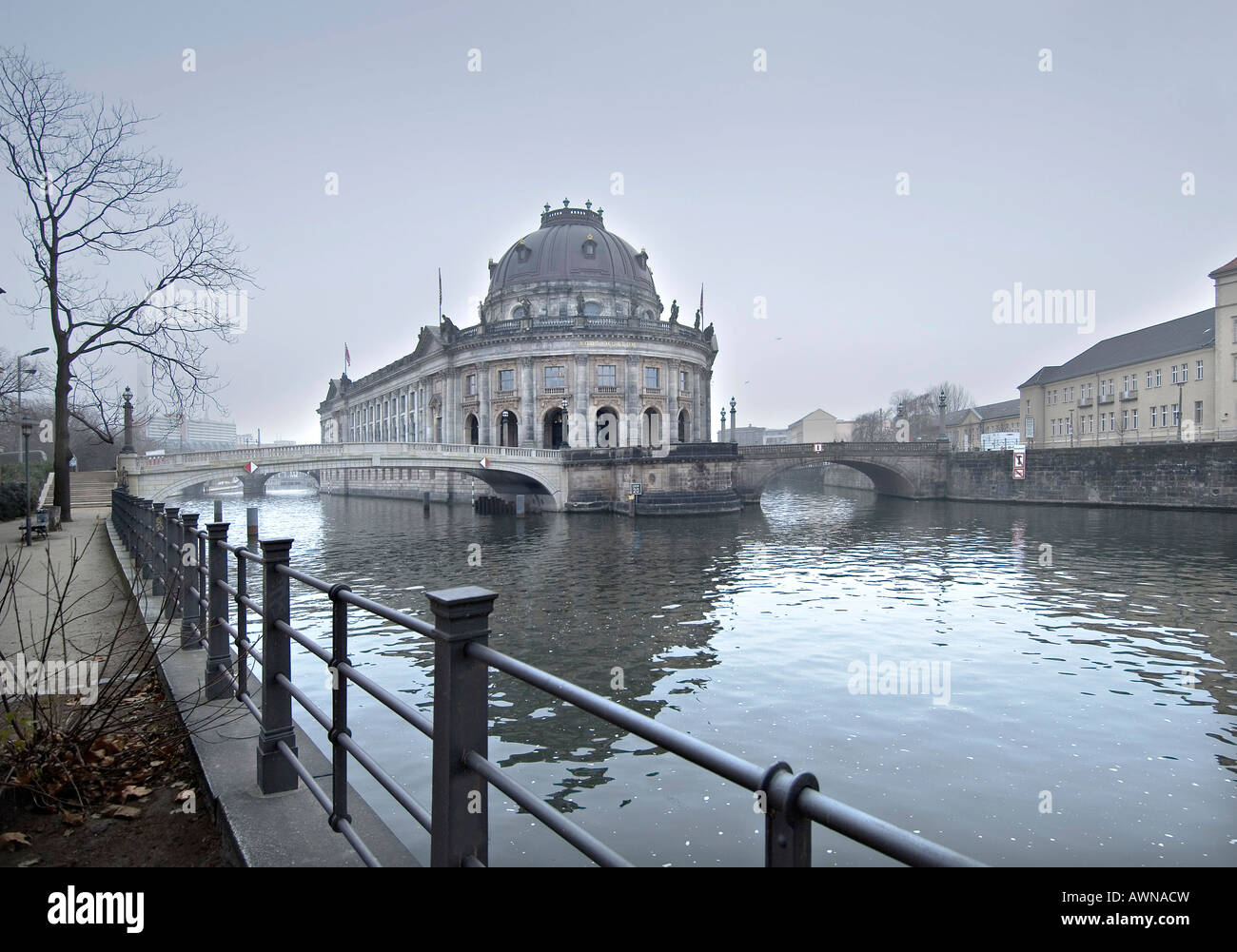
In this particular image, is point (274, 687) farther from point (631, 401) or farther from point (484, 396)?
point (484, 396)

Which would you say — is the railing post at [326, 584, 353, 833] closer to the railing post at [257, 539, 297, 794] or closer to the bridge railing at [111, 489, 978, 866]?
the bridge railing at [111, 489, 978, 866]

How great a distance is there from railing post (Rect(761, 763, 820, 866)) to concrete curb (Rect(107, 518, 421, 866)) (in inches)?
82.3

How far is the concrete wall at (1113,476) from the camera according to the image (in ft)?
118

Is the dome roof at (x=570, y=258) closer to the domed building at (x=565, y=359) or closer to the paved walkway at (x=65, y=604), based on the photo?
the domed building at (x=565, y=359)

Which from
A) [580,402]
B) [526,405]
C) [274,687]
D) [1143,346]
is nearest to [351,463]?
[526,405]

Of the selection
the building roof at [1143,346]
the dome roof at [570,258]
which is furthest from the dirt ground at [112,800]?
the building roof at [1143,346]

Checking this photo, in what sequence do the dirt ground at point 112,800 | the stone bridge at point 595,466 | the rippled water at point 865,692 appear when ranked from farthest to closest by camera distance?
the stone bridge at point 595,466 → the rippled water at point 865,692 → the dirt ground at point 112,800

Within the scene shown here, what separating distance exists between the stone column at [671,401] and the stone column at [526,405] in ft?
29.6

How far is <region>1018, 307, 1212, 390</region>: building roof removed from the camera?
5066cm

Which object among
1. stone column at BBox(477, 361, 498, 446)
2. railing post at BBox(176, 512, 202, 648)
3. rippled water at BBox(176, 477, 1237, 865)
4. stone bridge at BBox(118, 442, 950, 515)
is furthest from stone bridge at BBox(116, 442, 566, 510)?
railing post at BBox(176, 512, 202, 648)

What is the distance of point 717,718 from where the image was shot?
8.94 metres

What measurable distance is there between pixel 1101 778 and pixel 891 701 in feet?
8.04
